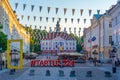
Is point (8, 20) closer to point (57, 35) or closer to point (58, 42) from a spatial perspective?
point (57, 35)

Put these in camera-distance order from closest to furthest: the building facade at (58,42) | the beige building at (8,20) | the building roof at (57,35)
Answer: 1. the beige building at (8,20)
2. the building facade at (58,42)
3. the building roof at (57,35)

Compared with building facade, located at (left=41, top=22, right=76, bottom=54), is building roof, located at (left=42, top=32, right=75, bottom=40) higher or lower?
higher

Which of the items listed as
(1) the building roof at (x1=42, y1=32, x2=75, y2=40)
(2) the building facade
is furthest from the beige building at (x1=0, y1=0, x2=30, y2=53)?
(1) the building roof at (x1=42, y1=32, x2=75, y2=40)

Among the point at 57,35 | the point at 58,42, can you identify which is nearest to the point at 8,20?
the point at 57,35

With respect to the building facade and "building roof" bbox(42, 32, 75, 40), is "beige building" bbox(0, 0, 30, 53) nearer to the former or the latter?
the building facade

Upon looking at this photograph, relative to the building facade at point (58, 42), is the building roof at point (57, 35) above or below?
above

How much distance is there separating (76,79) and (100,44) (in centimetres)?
6225

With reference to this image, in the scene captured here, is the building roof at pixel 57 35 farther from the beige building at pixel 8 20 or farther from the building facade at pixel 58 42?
the beige building at pixel 8 20

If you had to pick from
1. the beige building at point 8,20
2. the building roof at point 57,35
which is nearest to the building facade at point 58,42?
the building roof at point 57,35

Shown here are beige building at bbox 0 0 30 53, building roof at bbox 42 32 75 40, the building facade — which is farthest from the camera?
building roof at bbox 42 32 75 40

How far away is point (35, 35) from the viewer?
183500mm

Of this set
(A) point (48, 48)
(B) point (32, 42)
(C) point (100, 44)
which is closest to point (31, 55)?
(C) point (100, 44)

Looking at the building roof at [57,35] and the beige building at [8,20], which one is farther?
the building roof at [57,35]

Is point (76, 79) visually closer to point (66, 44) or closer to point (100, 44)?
point (100, 44)
